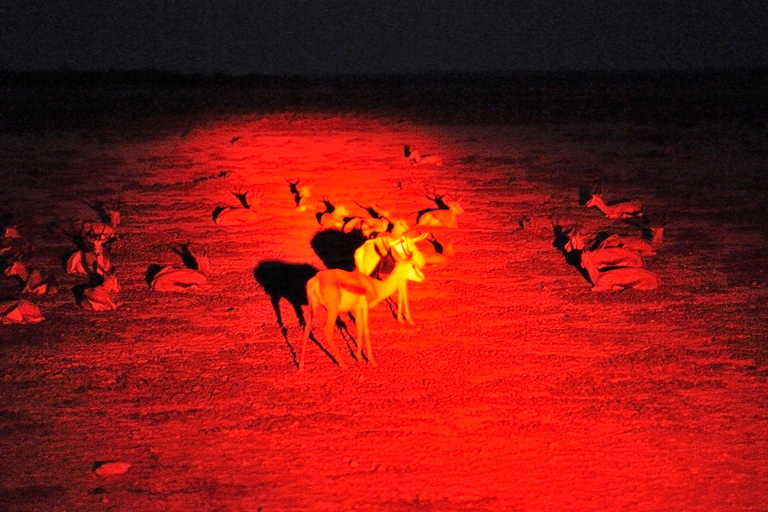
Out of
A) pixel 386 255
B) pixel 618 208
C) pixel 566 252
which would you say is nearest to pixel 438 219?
pixel 566 252

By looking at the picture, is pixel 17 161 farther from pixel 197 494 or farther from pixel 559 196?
pixel 197 494

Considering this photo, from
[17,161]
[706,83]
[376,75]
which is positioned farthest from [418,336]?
[376,75]

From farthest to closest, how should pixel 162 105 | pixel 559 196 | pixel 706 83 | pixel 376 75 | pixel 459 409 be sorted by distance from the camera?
pixel 376 75, pixel 706 83, pixel 162 105, pixel 559 196, pixel 459 409

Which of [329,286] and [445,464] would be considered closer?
[445,464]

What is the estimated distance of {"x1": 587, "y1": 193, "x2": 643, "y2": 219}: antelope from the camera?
36.4ft

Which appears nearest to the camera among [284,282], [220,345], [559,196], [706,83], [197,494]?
[197,494]

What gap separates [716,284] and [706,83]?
1636cm

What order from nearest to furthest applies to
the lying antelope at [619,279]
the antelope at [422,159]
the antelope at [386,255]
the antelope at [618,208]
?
the antelope at [386,255] < the lying antelope at [619,279] < the antelope at [618,208] < the antelope at [422,159]

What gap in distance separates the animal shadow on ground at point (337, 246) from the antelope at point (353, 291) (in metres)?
1.98

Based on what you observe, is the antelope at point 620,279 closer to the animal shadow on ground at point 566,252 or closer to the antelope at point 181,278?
the animal shadow on ground at point 566,252

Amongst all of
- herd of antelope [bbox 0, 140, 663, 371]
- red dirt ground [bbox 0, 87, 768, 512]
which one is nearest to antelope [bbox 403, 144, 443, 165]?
red dirt ground [bbox 0, 87, 768, 512]

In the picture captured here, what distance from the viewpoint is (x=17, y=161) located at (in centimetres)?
1373

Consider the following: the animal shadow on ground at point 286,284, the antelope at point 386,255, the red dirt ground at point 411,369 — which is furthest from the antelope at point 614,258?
the animal shadow on ground at point 286,284

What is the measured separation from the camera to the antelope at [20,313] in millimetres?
8281
